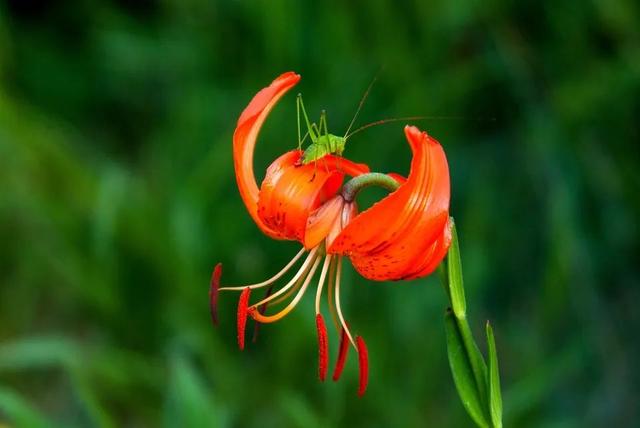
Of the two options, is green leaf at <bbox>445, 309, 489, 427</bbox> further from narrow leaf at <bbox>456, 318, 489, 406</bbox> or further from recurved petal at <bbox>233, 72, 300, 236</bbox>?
recurved petal at <bbox>233, 72, 300, 236</bbox>

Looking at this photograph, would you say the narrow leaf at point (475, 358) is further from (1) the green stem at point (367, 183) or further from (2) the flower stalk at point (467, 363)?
(1) the green stem at point (367, 183)

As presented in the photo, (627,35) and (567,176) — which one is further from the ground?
(627,35)

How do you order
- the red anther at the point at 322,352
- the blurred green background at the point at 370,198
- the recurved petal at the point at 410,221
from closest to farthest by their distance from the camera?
the recurved petal at the point at 410,221 < the red anther at the point at 322,352 < the blurred green background at the point at 370,198

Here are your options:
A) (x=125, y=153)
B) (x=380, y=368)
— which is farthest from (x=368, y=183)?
(x=125, y=153)

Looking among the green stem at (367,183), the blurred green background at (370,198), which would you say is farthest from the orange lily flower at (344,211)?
the blurred green background at (370,198)

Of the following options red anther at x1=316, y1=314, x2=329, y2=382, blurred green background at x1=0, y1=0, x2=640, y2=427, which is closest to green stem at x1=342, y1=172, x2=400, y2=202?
red anther at x1=316, y1=314, x2=329, y2=382

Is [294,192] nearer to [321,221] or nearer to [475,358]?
[321,221]

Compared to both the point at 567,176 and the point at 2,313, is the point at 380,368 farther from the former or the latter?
the point at 2,313
